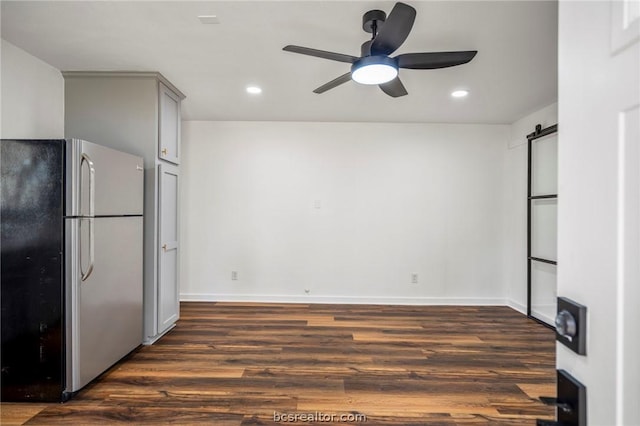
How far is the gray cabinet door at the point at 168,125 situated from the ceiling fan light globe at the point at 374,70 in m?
1.92

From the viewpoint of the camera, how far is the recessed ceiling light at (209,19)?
6.75 feet

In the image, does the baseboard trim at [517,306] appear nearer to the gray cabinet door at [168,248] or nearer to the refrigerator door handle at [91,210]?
the gray cabinet door at [168,248]

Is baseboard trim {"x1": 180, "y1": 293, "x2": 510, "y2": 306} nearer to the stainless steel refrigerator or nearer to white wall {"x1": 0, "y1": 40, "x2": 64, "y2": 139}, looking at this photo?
the stainless steel refrigerator

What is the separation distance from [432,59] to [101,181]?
93.8 inches

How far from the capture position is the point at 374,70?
6.56 feet

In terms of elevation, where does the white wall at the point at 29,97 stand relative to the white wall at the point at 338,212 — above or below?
above

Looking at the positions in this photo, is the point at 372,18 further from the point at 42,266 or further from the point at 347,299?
the point at 347,299

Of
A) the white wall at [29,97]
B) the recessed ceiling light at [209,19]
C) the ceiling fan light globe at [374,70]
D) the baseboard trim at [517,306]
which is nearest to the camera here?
the ceiling fan light globe at [374,70]

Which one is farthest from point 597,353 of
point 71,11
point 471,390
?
point 71,11

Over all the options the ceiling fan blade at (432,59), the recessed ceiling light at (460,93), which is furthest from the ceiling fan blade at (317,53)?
the recessed ceiling light at (460,93)

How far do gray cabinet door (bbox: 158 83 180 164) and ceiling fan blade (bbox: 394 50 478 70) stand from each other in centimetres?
221

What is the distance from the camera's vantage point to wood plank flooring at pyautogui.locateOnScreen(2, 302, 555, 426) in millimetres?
2010

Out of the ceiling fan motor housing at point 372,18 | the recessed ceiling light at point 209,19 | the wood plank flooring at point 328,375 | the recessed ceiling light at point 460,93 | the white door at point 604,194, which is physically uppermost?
the recessed ceiling light at point 209,19

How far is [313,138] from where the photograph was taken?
14.4 ft
